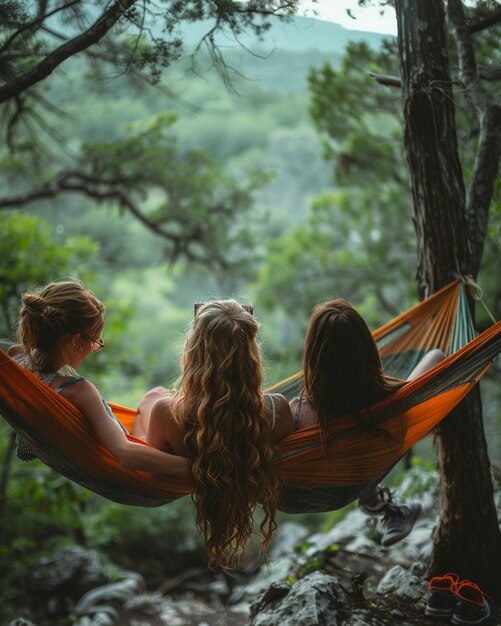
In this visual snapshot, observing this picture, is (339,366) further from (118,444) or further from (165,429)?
(118,444)

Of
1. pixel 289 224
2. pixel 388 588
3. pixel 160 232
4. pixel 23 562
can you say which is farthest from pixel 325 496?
pixel 289 224

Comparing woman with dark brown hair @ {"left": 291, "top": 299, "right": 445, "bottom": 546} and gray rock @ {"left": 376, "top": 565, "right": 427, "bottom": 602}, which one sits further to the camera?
gray rock @ {"left": 376, "top": 565, "right": 427, "bottom": 602}

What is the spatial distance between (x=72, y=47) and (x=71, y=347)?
0.83 metres

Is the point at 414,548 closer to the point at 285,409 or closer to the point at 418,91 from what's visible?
the point at 285,409

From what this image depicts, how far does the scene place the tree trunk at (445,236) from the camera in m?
1.86

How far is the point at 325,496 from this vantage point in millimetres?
1691

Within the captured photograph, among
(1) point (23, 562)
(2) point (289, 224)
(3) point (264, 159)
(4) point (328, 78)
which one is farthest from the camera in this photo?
(3) point (264, 159)

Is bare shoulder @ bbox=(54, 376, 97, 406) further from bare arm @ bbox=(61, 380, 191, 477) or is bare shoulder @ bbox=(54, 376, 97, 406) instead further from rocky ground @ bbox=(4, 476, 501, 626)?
rocky ground @ bbox=(4, 476, 501, 626)

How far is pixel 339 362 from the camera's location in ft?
5.18

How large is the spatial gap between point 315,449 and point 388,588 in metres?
0.77

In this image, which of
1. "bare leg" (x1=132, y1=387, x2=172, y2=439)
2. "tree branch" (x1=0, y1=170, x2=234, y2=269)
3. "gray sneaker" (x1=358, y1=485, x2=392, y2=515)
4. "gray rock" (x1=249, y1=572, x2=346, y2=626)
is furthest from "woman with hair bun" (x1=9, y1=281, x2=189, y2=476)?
"tree branch" (x1=0, y1=170, x2=234, y2=269)

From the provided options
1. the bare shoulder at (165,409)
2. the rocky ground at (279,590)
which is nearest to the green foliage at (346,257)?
the rocky ground at (279,590)

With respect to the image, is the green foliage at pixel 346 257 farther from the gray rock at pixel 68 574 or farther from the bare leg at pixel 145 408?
the bare leg at pixel 145 408

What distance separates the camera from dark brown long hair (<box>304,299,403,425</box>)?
1.56m
